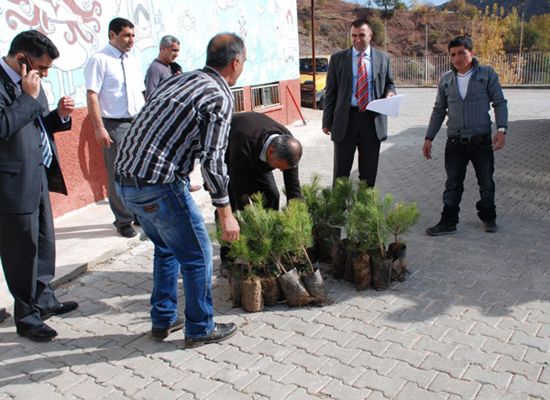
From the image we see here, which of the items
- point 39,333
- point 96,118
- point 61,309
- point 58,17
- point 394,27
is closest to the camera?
point 39,333

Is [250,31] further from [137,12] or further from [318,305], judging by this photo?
[318,305]

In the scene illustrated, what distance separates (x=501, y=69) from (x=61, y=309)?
102ft

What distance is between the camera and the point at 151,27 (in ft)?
25.0

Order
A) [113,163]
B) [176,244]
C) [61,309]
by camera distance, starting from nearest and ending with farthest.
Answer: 1. [176,244]
2. [61,309]
3. [113,163]

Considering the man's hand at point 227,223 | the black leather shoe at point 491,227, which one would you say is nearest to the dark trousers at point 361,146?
the black leather shoe at point 491,227

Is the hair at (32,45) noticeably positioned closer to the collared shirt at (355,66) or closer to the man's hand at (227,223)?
the man's hand at (227,223)

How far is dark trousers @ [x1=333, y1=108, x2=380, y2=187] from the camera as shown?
5199mm

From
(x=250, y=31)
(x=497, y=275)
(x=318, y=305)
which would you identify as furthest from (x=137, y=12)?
(x=497, y=275)

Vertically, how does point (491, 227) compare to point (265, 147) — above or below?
below

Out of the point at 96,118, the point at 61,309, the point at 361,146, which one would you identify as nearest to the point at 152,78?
the point at 96,118

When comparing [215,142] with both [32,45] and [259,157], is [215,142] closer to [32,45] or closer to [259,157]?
[259,157]

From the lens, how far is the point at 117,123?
539 centimetres

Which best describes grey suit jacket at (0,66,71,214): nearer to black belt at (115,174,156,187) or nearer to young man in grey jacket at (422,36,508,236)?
black belt at (115,174,156,187)

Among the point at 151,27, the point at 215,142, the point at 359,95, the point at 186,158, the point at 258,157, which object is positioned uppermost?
the point at 151,27
